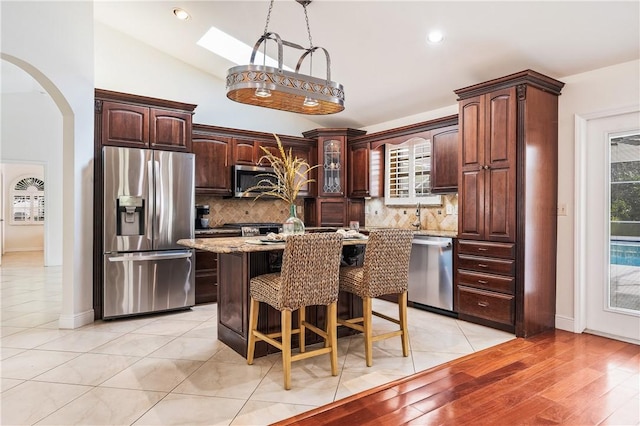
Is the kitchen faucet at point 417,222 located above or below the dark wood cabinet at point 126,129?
below

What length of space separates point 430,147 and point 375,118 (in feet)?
4.25

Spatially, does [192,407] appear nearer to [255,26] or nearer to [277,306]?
[277,306]

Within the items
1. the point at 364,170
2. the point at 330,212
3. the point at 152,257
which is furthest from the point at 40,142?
the point at 364,170

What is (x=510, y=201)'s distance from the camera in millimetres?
3539

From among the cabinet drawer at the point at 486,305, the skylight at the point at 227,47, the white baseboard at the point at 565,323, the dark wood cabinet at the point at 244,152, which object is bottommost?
the white baseboard at the point at 565,323

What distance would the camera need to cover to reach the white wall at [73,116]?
11.2ft

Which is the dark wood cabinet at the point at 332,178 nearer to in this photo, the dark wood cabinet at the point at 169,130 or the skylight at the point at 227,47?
the skylight at the point at 227,47

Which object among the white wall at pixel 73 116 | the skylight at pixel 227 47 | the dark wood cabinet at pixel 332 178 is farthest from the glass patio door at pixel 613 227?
the white wall at pixel 73 116

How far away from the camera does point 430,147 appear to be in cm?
476

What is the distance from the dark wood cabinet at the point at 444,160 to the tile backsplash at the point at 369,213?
0.92 feet

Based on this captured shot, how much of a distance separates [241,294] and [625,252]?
10.9 feet

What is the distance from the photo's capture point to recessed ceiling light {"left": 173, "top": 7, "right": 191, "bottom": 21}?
167 inches

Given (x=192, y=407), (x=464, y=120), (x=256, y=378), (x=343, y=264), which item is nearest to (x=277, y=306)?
(x=256, y=378)

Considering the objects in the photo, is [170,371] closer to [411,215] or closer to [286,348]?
[286,348]
